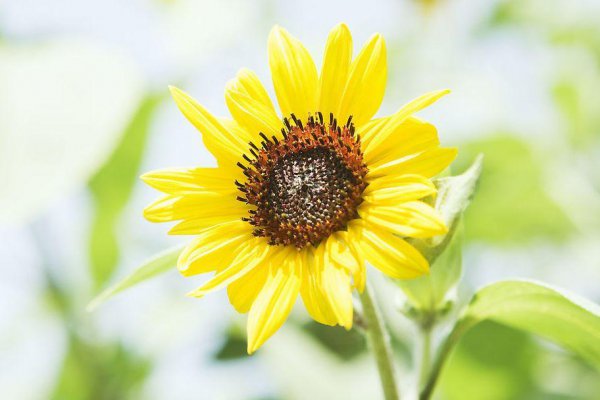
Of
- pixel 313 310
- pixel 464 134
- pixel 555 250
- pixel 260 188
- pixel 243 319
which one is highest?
pixel 260 188

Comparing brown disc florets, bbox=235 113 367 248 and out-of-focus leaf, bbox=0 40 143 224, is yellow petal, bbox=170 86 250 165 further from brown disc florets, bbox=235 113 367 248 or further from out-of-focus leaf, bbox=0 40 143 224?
out-of-focus leaf, bbox=0 40 143 224

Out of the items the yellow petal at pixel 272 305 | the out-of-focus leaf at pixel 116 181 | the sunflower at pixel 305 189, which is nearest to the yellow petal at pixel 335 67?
the sunflower at pixel 305 189

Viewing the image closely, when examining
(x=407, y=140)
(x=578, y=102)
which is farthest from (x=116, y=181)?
(x=578, y=102)

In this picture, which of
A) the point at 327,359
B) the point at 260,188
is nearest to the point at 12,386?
the point at 327,359

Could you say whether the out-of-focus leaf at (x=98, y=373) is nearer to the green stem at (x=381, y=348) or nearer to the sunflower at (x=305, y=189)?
the sunflower at (x=305, y=189)

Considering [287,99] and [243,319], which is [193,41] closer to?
[243,319]

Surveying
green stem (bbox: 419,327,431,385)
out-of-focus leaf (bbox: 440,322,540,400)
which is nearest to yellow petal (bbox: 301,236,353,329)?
green stem (bbox: 419,327,431,385)
